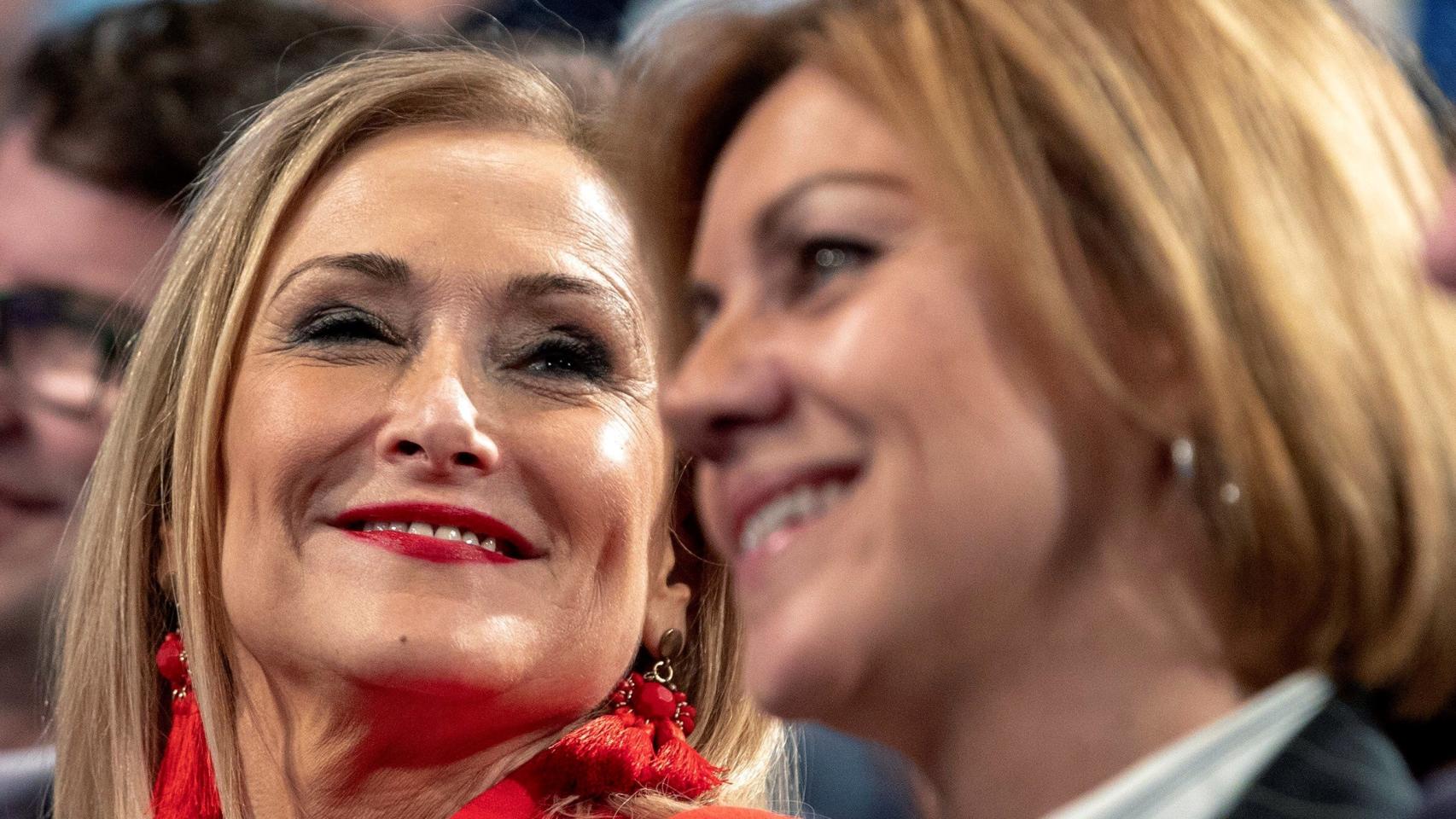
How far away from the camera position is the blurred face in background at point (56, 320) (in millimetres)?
2889

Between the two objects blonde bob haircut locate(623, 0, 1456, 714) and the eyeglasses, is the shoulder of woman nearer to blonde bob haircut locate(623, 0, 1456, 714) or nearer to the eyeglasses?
blonde bob haircut locate(623, 0, 1456, 714)

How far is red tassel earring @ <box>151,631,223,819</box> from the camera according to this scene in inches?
85.6

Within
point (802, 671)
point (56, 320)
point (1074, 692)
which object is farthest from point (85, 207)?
point (1074, 692)

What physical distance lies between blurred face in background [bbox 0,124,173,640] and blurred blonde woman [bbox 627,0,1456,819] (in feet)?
6.43

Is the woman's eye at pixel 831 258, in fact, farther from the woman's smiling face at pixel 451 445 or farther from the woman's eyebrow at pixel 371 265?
the woman's eyebrow at pixel 371 265

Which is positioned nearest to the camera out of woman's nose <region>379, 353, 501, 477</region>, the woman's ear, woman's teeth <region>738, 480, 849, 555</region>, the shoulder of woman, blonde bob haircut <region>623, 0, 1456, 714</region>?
blonde bob haircut <region>623, 0, 1456, 714</region>

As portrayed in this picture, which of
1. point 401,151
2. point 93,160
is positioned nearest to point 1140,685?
point 401,151

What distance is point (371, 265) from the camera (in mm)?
2018

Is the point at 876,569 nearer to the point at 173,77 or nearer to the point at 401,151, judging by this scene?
the point at 401,151

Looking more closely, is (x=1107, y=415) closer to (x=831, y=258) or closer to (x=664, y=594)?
(x=831, y=258)

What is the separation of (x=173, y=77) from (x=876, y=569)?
2.30 metres

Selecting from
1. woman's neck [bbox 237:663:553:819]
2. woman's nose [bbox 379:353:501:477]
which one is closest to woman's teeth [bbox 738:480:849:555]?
woman's nose [bbox 379:353:501:477]

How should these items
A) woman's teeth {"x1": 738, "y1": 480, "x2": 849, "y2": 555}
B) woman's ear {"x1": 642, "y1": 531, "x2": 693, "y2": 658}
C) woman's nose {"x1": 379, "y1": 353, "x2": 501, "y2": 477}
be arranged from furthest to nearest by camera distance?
woman's ear {"x1": 642, "y1": 531, "x2": 693, "y2": 658}, woman's nose {"x1": 379, "y1": 353, "x2": 501, "y2": 477}, woman's teeth {"x1": 738, "y1": 480, "x2": 849, "y2": 555}

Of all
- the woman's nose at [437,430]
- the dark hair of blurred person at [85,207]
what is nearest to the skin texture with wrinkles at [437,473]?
the woman's nose at [437,430]
